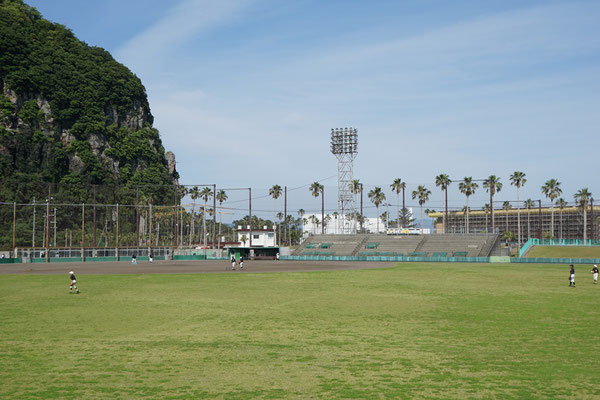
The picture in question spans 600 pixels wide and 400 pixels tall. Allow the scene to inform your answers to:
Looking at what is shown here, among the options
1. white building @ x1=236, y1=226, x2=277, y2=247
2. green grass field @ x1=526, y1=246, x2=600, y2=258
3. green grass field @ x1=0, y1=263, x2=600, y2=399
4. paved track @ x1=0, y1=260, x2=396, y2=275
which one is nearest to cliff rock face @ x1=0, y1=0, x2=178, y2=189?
white building @ x1=236, y1=226, x2=277, y2=247

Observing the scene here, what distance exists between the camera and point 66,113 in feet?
520

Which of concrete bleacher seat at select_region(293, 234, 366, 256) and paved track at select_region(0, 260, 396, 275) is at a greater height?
concrete bleacher seat at select_region(293, 234, 366, 256)

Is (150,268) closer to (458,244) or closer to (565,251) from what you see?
(458,244)

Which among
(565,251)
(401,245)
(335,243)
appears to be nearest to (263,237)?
(335,243)

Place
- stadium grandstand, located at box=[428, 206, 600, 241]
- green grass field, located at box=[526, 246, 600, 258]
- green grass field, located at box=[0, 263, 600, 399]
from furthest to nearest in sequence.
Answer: stadium grandstand, located at box=[428, 206, 600, 241] → green grass field, located at box=[526, 246, 600, 258] → green grass field, located at box=[0, 263, 600, 399]

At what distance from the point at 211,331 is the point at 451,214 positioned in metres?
164

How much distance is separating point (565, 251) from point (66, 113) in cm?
14140

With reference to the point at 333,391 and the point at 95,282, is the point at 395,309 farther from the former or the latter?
the point at 95,282

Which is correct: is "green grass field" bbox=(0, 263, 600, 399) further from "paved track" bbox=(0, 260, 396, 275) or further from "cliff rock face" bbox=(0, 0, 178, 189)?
"cliff rock face" bbox=(0, 0, 178, 189)

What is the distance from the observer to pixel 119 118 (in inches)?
7087

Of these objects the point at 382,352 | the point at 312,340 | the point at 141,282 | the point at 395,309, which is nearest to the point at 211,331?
the point at 312,340

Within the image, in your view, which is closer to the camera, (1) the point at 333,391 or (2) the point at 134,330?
(1) the point at 333,391

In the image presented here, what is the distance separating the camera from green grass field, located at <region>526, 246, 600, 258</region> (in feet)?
272

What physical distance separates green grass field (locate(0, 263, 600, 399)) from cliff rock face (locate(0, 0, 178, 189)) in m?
126
